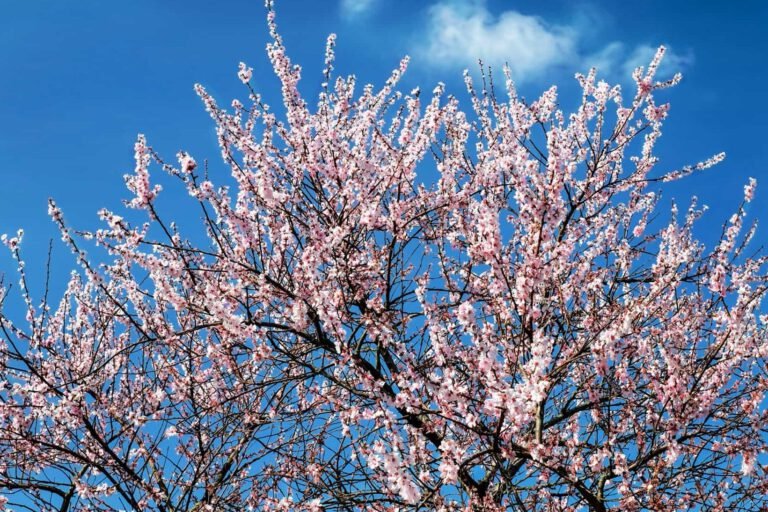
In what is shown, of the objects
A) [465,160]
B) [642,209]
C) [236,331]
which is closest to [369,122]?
[465,160]

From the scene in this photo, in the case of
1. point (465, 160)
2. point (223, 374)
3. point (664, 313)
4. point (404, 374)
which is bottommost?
point (404, 374)

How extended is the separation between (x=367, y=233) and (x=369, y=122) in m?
1.32

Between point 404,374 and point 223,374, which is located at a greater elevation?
point 223,374

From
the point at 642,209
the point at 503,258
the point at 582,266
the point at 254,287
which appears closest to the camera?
the point at 503,258

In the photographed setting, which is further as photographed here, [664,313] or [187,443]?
[187,443]

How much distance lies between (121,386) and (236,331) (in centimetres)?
404

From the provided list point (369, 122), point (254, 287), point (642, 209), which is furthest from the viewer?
point (642, 209)

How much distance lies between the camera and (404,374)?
17.6ft

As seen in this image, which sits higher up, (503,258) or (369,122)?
(369,122)

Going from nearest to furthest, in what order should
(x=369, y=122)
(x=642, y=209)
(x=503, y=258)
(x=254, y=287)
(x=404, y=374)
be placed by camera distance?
(x=404, y=374), (x=503, y=258), (x=254, y=287), (x=369, y=122), (x=642, y=209)

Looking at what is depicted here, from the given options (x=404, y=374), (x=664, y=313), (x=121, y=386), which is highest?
(x=121, y=386)

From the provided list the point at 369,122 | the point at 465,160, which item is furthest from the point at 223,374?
the point at 465,160

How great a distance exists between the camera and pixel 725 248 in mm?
6312

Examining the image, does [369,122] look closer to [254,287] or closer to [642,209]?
[254,287]
